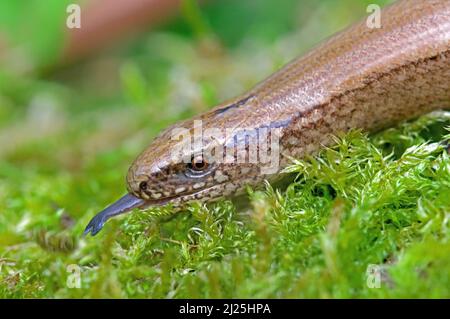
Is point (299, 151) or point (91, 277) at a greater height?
point (299, 151)

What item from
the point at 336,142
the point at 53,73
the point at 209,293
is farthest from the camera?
the point at 53,73

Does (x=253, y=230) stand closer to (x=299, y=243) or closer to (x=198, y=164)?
(x=299, y=243)

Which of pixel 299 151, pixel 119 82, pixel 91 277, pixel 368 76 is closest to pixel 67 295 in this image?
pixel 91 277

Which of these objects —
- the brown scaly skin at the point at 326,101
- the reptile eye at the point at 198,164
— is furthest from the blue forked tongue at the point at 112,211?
the reptile eye at the point at 198,164

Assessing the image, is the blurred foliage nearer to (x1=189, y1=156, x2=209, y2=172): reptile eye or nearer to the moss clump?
the moss clump

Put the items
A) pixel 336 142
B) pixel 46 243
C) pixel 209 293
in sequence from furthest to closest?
pixel 46 243 < pixel 336 142 < pixel 209 293

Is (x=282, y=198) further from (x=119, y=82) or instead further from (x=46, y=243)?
(x=119, y=82)

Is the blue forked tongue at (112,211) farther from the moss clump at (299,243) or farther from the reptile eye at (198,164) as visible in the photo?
→ the reptile eye at (198,164)
